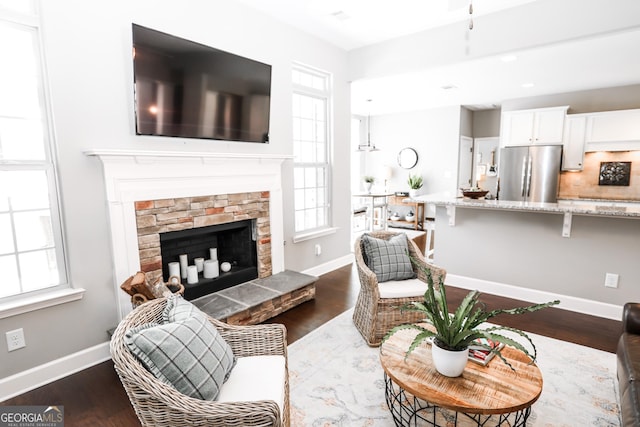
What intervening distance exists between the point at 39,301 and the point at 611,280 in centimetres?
467

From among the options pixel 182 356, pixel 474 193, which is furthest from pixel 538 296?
pixel 182 356

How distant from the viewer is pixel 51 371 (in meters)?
2.34

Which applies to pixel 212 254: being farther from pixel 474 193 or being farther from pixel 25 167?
pixel 474 193

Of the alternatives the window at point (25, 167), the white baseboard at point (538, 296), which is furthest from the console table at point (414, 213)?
the window at point (25, 167)

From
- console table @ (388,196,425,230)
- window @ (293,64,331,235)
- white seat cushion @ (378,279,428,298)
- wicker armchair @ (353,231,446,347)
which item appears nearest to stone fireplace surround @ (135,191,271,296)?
window @ (293,64,331,235)

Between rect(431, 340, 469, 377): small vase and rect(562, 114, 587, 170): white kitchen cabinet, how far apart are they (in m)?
5.88

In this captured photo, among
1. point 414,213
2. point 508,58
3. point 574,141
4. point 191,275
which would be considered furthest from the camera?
point 414,213

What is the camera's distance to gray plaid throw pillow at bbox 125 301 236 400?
4.29 feet

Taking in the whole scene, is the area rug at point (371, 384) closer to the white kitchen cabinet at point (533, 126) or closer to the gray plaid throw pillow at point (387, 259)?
the gray plaid throw pillow at point (387, 259)

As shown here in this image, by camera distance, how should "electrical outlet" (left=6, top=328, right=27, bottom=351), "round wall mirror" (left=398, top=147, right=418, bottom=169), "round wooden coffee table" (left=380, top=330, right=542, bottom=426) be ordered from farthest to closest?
"round wall mirror" (left=398, top=147, right=418, bottom=169) → "electrical outlet" (left=6, top=328, right=27, bottom=351) → "round wooden coffee table" (left=380, top=330, right=542, bottom=426)

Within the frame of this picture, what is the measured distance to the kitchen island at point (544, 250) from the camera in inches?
124

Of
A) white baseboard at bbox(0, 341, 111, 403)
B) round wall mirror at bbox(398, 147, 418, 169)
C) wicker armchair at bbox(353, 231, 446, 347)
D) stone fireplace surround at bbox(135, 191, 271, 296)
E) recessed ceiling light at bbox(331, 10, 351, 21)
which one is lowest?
white baseboard at bbox(0, 341, 111, 403)

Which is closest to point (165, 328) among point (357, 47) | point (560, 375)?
point (560, 375)

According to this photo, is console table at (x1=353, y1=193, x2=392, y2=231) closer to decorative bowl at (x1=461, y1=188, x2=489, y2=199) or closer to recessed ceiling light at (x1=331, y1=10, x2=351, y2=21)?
decorative bowl at (x1=461, y1=188, x2=489, y2=199)
